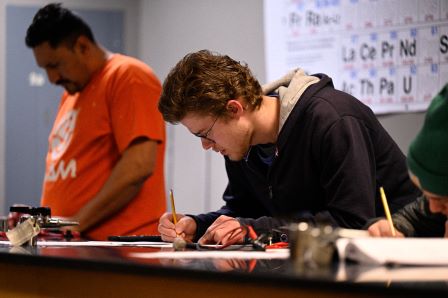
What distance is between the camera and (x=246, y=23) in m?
4.38

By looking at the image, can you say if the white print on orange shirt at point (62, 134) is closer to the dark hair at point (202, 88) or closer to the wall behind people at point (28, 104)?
the dark hair at point (202, 88)

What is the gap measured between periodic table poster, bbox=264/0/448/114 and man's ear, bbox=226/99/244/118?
1.50 m

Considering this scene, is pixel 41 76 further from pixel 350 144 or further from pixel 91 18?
pixel 350 144

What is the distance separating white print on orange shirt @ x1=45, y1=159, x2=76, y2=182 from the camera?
3236mm

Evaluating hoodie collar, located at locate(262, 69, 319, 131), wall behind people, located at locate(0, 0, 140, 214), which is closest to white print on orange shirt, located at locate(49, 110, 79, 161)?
A: hoodie collar, located at locate(262, 69, 319, 131)

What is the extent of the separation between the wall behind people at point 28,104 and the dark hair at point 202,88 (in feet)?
9.09

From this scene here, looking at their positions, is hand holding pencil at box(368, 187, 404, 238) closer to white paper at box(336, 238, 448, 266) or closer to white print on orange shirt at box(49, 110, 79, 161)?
white paper at box(336, 238, 448, 266)

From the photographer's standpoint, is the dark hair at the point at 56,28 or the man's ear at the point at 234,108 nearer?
the man's ear at the point at 234,108

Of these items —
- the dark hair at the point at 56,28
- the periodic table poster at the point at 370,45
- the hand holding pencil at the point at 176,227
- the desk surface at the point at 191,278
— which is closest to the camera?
the desk surface at the point at 191,278

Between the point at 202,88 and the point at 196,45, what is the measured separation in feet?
8.04

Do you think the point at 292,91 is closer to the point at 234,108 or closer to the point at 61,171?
the point at 234,108

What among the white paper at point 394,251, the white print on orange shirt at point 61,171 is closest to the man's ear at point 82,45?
the white print on orange shirt at point 61,171

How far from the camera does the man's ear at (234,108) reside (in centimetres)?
228

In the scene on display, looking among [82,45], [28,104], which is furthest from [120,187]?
[28,104]
